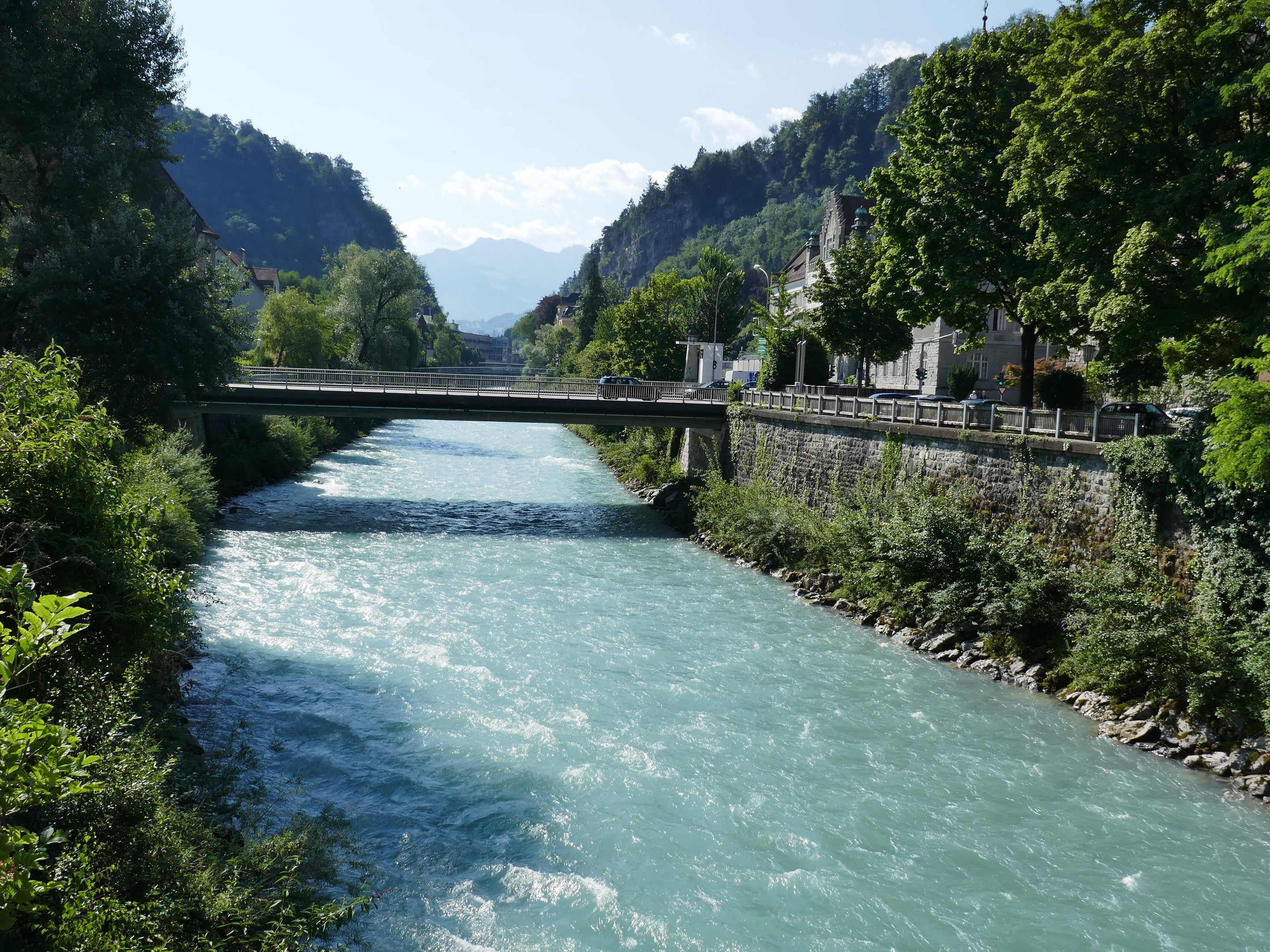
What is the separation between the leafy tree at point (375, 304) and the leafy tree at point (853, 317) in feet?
138

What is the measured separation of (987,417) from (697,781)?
13.5 metres

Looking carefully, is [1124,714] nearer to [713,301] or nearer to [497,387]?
[497,387]

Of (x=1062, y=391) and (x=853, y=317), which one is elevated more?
(x=853, y=317)

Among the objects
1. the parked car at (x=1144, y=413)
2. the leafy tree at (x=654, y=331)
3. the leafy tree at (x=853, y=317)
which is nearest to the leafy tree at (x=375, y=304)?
the leafy tree at (x=654, y=331)

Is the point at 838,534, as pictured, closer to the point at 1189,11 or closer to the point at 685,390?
the point at 1189,11

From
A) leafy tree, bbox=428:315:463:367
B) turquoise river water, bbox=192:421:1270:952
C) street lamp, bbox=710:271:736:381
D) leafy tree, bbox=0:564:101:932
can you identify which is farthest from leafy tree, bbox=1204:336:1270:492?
leafy tree, bbox=428:315:463:367

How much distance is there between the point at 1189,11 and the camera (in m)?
16.0

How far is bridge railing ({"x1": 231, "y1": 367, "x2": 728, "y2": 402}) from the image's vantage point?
37812mm

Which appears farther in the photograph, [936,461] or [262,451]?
[262,451]

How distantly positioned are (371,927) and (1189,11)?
779 inches

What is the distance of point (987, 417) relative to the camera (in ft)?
71.8

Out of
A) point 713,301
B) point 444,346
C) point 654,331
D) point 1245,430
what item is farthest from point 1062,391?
point 444,346

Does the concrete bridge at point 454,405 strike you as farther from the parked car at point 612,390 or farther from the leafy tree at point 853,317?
the leafy tree at point 853,317

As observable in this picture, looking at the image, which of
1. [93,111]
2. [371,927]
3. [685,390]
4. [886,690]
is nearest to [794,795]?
[886,690]
